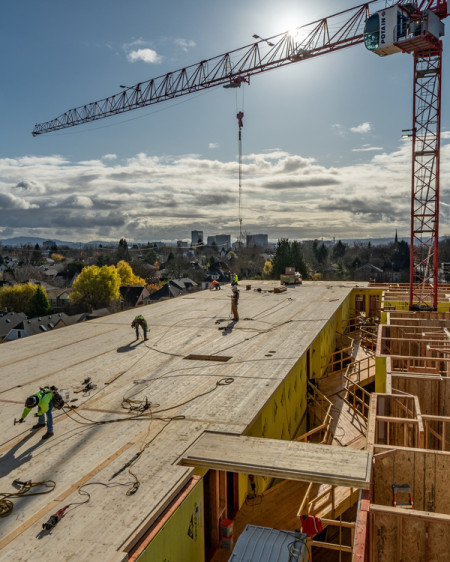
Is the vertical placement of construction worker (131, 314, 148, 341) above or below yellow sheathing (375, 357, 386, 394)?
above

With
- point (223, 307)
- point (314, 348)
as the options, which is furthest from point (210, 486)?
point (223, 307)

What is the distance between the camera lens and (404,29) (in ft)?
94.8

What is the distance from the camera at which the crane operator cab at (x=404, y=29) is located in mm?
28469

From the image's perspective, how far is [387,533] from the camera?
945 cm

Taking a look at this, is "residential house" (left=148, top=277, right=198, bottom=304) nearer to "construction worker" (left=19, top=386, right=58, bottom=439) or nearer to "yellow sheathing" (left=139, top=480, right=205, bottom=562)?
"construction worker" (left=19, top=386, right=58, bottom=439)

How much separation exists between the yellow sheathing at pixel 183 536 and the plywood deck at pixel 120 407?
39 centimetres

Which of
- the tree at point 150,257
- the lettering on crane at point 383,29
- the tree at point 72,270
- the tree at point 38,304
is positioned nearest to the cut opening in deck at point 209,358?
the lettering on crane at point 383,29

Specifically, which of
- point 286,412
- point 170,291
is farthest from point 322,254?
point 286,412

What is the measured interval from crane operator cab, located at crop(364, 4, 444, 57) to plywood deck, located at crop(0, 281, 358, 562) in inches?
753

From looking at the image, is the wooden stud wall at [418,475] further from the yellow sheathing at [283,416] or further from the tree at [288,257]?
the tree at [288,257]

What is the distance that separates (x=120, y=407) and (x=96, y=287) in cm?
7123

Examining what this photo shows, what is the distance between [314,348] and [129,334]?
10.3 metres

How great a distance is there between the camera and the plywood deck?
27.8 ft

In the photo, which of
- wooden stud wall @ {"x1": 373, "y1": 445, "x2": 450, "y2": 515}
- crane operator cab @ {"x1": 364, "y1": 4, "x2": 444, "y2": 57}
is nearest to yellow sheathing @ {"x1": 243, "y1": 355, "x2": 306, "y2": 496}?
wooden stud wall @ {"x1": 373, "y1": 445, "x2": 450, "y2": 515}
